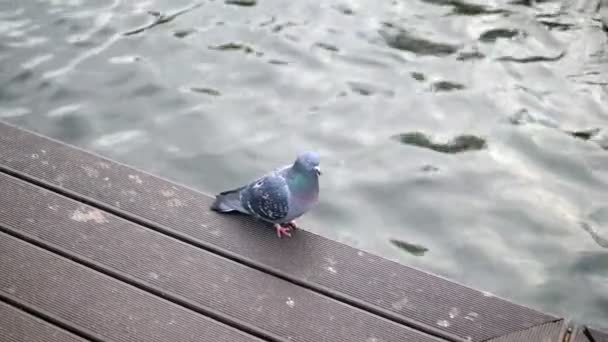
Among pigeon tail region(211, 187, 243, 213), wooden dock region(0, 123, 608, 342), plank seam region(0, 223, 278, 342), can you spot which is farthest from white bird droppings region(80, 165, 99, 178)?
pigeon tail region(211, 187, 243, 213)

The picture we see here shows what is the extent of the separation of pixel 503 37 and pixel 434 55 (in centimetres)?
47

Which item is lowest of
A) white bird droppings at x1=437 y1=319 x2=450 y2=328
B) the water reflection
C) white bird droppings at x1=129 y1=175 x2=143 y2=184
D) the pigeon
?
white bird droppings at x1=437 y1=319 x2=450 y2=328

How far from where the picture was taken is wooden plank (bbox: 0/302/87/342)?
2.24 metres

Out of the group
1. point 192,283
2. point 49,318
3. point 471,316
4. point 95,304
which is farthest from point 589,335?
point 49,318

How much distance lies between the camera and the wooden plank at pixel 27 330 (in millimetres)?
2244

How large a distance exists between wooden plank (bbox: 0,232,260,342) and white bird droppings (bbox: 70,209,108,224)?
19 cm

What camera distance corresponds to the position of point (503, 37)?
4.61 meters

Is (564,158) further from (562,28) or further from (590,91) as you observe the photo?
(562,28)

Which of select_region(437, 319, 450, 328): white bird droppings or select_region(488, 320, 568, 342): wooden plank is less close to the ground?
select_region(488, 320, 568, 342): wooden plank

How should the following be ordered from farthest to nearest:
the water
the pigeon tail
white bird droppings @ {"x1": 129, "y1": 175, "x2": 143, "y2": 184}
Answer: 1. the water
2. white bird droppings @ {"x1": 129, "y1": 175, "x2": 143, "y2": 184}
3. the pigeon tail

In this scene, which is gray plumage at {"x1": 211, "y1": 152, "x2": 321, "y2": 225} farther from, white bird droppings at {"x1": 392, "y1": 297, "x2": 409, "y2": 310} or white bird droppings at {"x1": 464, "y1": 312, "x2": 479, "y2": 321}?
white bird droppings at {"x1": 464, "y1": 312, "x2": 479, "y2": 321}

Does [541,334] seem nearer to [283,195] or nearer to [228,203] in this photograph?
[283,195]

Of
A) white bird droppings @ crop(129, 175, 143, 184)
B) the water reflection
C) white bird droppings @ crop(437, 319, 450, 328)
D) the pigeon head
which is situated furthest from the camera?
the water reflection

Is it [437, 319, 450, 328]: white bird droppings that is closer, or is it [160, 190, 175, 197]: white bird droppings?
[437, 319, 450, 328]: white bird droppings
